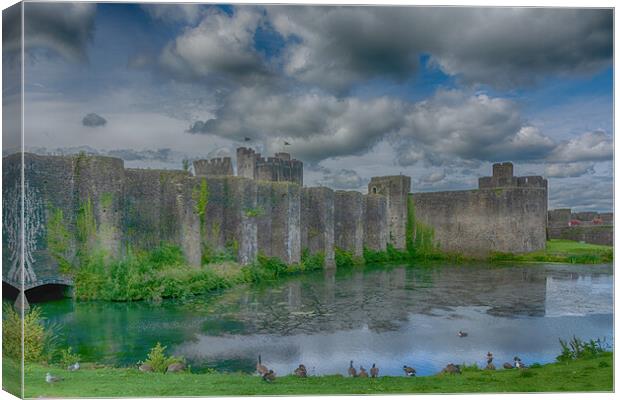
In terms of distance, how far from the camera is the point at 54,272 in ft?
39.2

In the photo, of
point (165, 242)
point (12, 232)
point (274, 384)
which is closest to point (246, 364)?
point (274, 384)

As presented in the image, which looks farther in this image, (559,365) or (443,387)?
(559,365)

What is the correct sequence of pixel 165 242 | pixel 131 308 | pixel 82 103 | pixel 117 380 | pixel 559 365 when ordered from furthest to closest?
1. pixel 165 242
2. pixel 131 308
3. pixel 82 103
4. pixel 559 365
5. pixel 117 380

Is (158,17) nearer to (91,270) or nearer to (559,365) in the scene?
(91,270)

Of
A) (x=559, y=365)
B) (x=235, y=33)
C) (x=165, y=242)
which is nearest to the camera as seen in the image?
(x=559, y=365)

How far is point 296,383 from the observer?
8500 mm

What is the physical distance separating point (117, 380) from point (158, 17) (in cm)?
583

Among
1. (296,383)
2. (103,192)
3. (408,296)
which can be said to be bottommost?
(296,383)

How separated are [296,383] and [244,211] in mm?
10749

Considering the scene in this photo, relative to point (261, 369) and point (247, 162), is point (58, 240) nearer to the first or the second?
point (261, 369)

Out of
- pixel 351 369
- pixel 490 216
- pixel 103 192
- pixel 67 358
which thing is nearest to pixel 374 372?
pixel 351 369

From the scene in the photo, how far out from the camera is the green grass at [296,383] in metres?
8.12

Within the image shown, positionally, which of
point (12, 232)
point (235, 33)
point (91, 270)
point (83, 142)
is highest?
point (235, 33)

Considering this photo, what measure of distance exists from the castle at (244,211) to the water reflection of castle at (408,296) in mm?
2089
